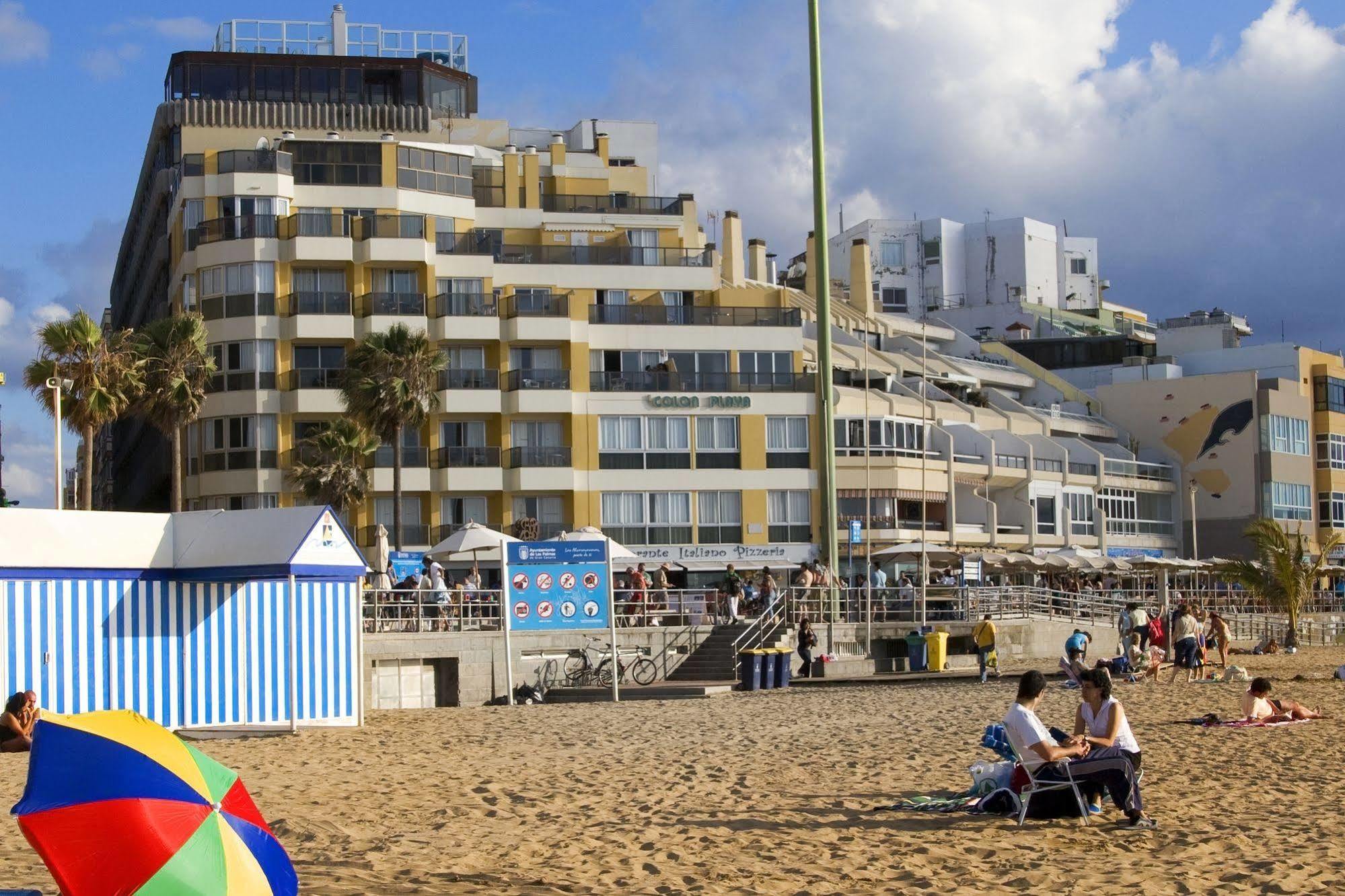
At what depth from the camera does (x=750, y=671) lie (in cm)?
3316

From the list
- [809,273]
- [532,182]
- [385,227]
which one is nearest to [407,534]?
[385,227]

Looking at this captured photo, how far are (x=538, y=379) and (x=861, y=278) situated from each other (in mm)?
36182

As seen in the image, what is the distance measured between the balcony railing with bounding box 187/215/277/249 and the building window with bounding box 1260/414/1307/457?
46.3 metres

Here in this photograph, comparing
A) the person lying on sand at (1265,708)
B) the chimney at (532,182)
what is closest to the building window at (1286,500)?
the chimney at (532,182)

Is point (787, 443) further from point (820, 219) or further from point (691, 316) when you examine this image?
point (820, 219)

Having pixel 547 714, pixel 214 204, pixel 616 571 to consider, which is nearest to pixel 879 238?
pixel 214 204

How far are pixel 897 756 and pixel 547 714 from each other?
367 inches

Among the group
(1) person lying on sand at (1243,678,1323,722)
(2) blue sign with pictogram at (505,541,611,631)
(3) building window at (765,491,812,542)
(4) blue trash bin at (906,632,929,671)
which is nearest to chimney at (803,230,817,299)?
(3) building window at (765,491,812,542)

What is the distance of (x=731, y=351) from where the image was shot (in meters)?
55.6

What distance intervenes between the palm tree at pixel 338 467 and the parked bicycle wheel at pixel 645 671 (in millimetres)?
17278

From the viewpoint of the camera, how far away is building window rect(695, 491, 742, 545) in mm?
54378

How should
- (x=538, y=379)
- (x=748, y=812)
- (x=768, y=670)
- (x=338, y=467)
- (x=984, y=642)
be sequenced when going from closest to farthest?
(x=748, y=812) → (x=984, y=642) → (x=768, y=670) → (x=338, y=467) → (x=538, y=379)

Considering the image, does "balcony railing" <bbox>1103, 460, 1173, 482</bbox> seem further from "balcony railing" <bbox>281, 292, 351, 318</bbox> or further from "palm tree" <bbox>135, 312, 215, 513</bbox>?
"palm tree" <bbox>135, 312, 215, 513</bbox>

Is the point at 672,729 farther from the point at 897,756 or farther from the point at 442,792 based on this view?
the point at 442,792
